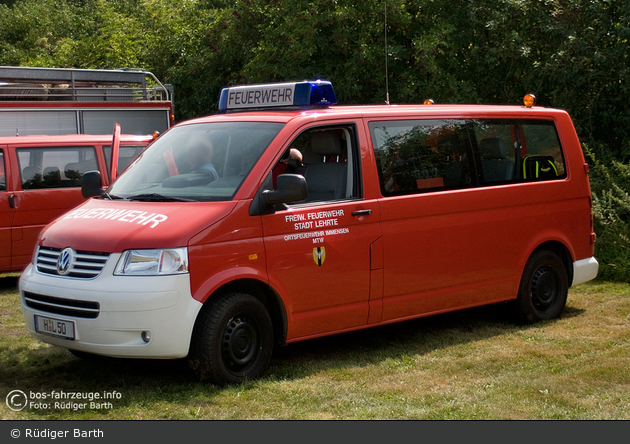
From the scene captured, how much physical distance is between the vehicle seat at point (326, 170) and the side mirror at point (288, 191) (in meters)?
0.62

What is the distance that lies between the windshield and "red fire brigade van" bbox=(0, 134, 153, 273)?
3730 millimetres

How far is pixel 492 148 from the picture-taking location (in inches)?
281

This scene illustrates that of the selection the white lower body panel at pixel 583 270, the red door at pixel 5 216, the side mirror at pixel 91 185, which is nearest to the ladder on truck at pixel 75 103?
the red door at pixel 5 216

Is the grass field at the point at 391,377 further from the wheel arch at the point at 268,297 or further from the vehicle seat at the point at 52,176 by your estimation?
the vehicle seat at the point at 52,176

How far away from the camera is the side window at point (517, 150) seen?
7070 millimetres

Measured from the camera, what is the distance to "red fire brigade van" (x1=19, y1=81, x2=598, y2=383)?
5.12 m

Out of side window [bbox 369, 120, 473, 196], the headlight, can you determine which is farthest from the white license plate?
side window [bbox 369, 120, 473, 196]

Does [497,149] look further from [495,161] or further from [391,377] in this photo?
[391,377]

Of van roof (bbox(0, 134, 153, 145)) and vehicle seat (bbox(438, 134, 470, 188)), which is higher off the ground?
van roof (bbox(0, 134, 153, 145))

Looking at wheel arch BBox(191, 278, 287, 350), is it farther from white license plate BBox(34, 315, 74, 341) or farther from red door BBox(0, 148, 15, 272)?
red door BBox(0, 148, 15, 272)

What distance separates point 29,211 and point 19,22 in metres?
25.0

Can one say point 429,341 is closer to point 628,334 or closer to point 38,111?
point 628,334

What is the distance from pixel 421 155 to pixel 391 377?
6.17ft

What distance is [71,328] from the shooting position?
17.1ft
